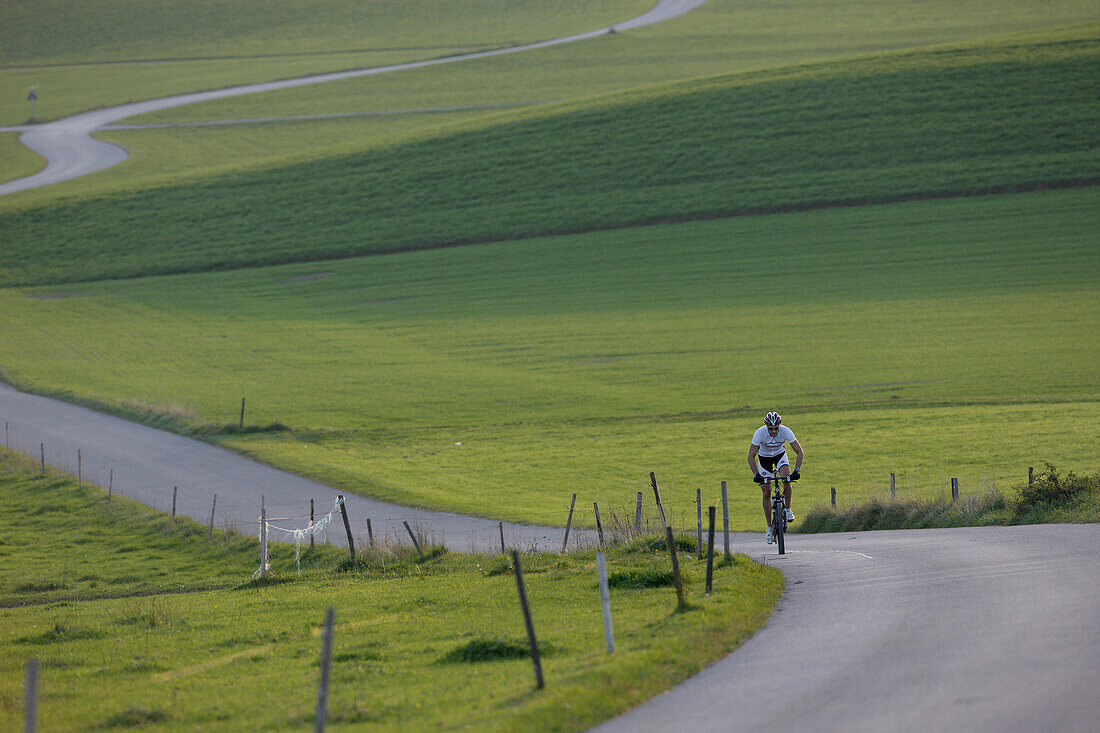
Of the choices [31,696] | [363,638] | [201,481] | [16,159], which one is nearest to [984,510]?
[363,638]

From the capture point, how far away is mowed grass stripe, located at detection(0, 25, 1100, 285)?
67625mm

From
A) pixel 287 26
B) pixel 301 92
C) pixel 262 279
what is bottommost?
pixel 262 279

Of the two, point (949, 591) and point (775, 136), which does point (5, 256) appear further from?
point (949, 591)

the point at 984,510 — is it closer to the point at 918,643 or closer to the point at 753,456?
the point at 753,456

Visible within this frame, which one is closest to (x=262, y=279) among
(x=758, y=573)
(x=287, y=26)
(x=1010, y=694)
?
(x=758, y=573)

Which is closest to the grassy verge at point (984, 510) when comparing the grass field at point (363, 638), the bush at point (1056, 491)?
the bush at point (1056, 491)

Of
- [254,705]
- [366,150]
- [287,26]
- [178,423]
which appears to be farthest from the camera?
[287,26]

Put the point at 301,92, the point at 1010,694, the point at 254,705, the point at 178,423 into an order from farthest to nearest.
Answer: the point at 301,92 < the point at 178,423 < the point at 254,705 < the point at 1010,694

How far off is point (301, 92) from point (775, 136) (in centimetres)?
7166

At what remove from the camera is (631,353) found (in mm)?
47750

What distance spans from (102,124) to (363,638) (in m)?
124

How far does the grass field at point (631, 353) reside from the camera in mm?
32344

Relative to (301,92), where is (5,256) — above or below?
below

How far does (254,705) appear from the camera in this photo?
11.1 m
